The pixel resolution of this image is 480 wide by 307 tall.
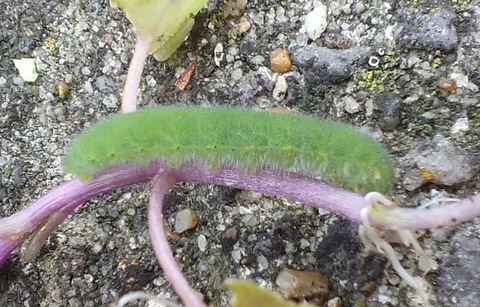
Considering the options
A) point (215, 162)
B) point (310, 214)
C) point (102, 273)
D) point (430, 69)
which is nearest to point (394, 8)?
point (430, 69)

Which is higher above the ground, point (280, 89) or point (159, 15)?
point (159, 15)

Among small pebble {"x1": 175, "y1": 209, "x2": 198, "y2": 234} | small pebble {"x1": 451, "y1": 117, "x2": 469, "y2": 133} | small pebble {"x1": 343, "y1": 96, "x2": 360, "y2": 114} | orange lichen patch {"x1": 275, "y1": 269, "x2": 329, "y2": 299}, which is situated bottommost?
orange lichen patch {"x1": 275, "y1": 269, "x2": 329, "y2": 299}

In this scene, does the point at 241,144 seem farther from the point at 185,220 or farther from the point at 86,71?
the point at 86,71

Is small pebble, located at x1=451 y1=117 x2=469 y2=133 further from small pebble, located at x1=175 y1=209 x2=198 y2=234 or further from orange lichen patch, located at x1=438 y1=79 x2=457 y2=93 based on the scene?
small pebble, located at x1=175 y1=209 x2=198 y2=234

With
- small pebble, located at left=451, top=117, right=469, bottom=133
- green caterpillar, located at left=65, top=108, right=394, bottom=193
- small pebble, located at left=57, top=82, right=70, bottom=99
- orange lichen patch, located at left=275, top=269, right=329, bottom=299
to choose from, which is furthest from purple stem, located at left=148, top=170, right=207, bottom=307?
small pebble, located at left=451, top=117, right=469, bottom=133

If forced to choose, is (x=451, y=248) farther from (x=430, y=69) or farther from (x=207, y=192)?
(x=207, y=192)

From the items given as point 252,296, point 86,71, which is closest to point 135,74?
point 86,71
